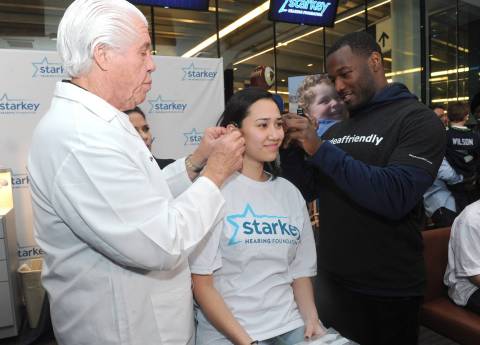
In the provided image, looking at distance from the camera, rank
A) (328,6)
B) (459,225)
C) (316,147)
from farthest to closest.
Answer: (328,6) < (459,225) < (316,147)

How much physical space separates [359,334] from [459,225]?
0.99m

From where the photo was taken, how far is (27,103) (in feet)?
11.8

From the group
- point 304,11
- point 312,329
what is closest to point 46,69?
point 312,329

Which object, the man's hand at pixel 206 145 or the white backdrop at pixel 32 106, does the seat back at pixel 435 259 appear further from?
the white backdrop at pixel 32 106

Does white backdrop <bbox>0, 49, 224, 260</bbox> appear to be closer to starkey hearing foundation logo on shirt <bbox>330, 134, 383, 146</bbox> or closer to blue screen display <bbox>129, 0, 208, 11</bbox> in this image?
blue screen display <bbox>129, 0, 208, 11</bbox>

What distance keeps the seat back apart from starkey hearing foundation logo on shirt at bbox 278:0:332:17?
4.69 m

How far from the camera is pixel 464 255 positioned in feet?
6.97

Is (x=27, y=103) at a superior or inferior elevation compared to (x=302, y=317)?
superior

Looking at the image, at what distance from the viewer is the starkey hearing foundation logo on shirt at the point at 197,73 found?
4242 millimetres

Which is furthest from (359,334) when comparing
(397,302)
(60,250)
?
(60,250)

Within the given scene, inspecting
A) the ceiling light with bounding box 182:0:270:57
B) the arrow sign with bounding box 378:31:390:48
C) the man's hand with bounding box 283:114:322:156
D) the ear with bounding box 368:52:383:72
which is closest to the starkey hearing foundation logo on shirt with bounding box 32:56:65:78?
the man's hand with bounding box 283:114:322:156

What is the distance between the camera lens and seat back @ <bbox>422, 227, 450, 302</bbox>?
7.37ft

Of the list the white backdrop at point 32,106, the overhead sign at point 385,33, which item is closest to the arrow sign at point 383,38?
the overhead sign at point 385,33

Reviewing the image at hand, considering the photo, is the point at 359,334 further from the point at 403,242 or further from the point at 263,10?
the point at 263,10
